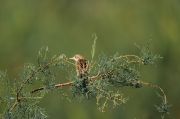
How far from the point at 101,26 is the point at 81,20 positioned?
314 mm

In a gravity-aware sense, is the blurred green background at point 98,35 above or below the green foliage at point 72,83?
above

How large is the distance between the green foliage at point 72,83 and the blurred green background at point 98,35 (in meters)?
3.26

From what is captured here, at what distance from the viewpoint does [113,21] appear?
23.1 feet

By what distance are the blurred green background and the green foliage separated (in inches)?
129

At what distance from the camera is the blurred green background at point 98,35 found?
19.1 feet

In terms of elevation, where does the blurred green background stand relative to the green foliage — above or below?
above

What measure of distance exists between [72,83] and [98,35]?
4.33m

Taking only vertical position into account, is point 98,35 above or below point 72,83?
above

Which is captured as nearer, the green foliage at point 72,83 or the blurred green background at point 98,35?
the green foliage at point 72,83

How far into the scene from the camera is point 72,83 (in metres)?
2.20

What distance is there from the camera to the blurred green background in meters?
5.83

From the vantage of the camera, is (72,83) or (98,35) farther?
(98,35)

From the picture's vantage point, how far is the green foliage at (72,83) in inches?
84.0

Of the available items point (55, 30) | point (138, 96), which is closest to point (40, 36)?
point (55, 30)
